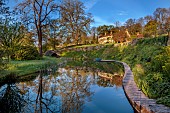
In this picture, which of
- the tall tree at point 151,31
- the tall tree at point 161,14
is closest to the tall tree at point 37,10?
the tall tree at point 151,31

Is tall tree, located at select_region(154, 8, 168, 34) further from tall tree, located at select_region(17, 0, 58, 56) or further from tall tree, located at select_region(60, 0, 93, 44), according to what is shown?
tall tree, located at select_region(17, 0, 58, 56)

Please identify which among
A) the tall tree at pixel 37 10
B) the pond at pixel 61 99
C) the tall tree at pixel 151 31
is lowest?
the pond at pixel 61 99

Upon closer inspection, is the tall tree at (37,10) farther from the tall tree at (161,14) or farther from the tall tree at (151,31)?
the tall tree at (161,14)

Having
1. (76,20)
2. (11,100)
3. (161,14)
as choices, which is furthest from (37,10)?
(161,14)

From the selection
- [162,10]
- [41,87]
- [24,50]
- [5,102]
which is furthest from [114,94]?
[162,10]

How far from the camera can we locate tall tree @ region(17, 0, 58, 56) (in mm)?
22266

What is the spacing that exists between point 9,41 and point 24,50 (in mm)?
4854

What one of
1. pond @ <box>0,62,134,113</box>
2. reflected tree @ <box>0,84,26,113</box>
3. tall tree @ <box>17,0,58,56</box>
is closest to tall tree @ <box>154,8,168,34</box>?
tall tree @ <box>17,0,58,56</box>

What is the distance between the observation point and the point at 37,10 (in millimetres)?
22594

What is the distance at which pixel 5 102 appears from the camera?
6.35m

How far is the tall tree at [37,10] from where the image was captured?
22.3 meters

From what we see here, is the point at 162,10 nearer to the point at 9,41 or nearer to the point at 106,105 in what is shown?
the point at 9,41

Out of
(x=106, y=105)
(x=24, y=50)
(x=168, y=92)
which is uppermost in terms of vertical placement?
(x=24, y=50)

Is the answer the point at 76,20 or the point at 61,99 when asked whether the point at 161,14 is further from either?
the point at 61,99
